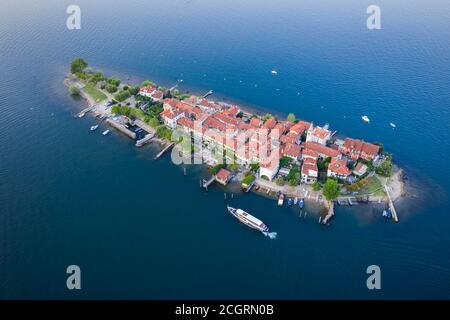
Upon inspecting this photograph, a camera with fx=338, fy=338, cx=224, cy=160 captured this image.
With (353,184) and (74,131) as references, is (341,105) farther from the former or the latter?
(74,131)

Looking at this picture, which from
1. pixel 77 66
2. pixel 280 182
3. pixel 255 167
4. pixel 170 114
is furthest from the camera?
pixel 77 66

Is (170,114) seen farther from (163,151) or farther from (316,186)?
(316,186)

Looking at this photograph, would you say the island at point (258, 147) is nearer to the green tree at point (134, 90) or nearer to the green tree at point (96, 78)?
the green tree at point (134, 90)

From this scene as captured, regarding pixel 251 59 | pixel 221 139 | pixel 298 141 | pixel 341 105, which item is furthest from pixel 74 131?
pixel 341 105

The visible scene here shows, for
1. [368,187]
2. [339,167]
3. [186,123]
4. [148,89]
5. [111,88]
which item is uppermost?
[111,88]

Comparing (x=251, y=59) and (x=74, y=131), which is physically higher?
(x=251, y=59)

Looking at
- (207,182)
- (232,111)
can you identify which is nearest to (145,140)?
(207,182)
